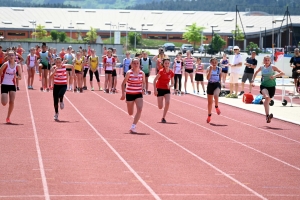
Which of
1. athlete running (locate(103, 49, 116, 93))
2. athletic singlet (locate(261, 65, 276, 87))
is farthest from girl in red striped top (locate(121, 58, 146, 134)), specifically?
athlete running (locate(103, 49, 116, 93))

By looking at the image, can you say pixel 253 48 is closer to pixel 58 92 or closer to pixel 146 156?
pixel 58 92

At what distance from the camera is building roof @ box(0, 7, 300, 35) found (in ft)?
381

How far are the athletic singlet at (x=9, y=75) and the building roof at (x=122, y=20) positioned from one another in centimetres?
Answer: 9394

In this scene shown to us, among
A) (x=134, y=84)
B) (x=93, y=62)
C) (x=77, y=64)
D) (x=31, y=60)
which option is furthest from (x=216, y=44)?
(x=134, y=84)

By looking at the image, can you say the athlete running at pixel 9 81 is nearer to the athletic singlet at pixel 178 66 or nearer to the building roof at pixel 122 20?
the athletic singlet at pixel 178 66

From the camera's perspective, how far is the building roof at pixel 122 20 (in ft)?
381

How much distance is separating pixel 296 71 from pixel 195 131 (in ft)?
36.8

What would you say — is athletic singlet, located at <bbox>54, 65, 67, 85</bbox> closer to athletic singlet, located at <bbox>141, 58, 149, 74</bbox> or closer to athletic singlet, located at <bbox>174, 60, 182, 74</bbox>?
athletic singlet, located at <bbox>141, 58, 149, 74</bbox>

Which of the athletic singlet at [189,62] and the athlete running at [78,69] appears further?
the athletic singlet at [189,62]

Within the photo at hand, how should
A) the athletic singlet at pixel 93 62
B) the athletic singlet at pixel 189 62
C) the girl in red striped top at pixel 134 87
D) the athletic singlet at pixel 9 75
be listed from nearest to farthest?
the girl in red striped top at pixel 134 87 → the athletic singlet at pixel 9 75 → the athletic singlet at pixel 93 62 → the athletic singlet at pixel 189 62

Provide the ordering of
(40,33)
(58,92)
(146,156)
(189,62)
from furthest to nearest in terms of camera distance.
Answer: (40,33) → (189,62) → (58,92) → (146,156)

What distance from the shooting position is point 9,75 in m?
17.8

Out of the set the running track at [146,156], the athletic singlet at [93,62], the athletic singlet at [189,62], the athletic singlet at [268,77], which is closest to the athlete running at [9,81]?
the running track at [146,156]

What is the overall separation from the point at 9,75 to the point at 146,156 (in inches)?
231
